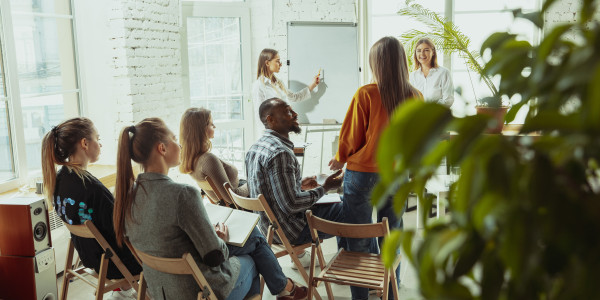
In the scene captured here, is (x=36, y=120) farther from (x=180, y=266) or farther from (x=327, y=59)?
(x=327, y=59)

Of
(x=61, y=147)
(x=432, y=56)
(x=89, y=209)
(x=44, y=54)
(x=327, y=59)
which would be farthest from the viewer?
(x=327, y=59)

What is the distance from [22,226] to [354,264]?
71.8 inches

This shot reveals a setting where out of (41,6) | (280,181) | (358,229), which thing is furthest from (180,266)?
(41,6)

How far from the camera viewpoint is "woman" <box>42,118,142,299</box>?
106 inches

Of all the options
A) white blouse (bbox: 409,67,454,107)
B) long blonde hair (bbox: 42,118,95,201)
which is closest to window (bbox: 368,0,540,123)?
white blouse (bbox: 409,67,454,107)

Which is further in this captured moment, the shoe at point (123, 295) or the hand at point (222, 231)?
the shoe at point (123, 295)

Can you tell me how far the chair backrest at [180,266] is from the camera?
6.84ft

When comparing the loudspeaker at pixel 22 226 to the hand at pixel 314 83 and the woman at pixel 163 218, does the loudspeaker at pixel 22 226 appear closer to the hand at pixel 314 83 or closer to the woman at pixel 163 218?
the woman at pixel 163 218

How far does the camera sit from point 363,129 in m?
2.86

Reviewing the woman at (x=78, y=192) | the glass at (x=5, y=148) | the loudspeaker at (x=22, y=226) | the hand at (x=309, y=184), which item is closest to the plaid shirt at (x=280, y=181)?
the hand at (x=309, y=184)

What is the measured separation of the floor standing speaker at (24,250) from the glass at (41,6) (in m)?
1.68

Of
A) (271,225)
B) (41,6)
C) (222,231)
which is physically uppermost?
(41,6)

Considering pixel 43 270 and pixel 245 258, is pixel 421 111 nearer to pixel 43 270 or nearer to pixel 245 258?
pixel 245 258

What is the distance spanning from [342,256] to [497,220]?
A: 2309 millimetres
